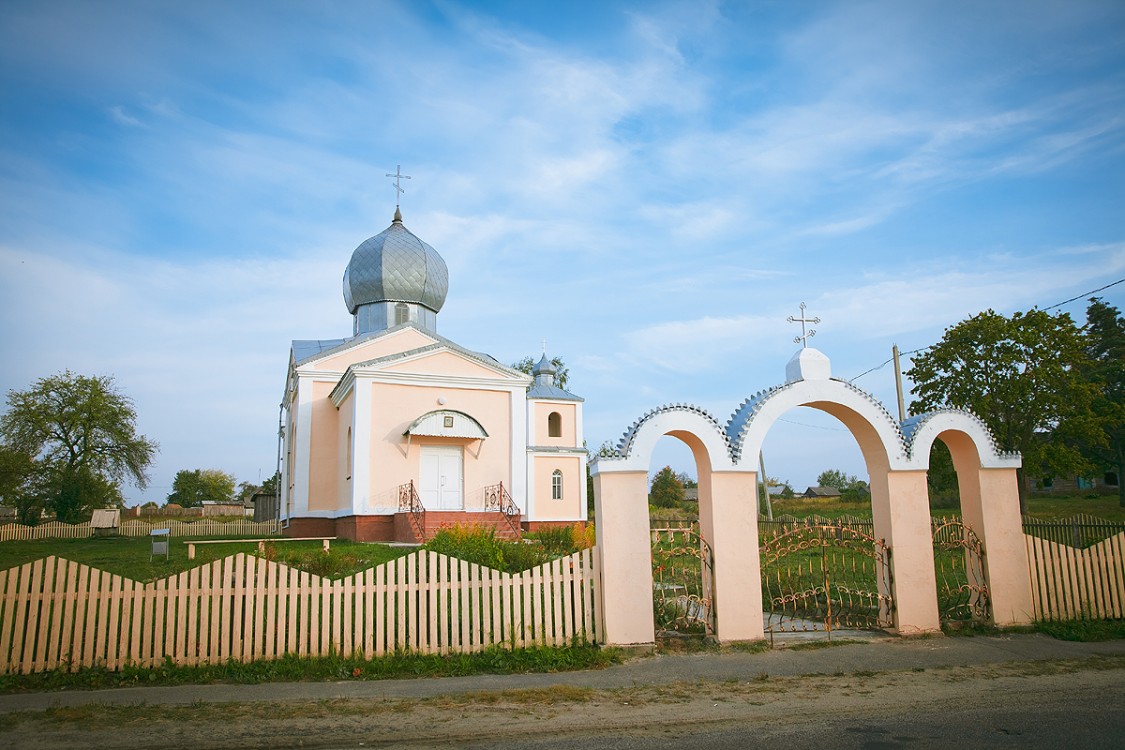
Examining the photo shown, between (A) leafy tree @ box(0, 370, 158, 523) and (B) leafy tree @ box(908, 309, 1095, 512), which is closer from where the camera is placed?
(B) leafy tree @ box(908, 309, 1095, 512)

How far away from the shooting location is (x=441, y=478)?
982 inches

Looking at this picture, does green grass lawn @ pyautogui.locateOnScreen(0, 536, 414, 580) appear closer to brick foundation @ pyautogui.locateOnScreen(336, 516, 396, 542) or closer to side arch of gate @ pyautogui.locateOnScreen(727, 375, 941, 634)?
brick foundation @ pyautogui.locateOnScreen(336, 516, 396, 542)

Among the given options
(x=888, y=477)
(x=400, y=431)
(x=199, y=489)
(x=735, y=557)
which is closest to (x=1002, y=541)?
(x=888, y=477)

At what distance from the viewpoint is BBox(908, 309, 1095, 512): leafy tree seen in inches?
950

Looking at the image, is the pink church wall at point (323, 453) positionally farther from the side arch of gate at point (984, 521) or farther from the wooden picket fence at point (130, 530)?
the side arch of gate at point (984, 521)

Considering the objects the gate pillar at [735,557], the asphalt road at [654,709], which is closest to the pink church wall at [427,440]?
the gate pillar at [735,557]

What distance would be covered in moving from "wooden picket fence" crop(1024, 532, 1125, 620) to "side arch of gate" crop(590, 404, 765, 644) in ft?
13.1

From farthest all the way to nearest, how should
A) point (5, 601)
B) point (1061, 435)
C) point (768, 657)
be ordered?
point (1061, 435) → point (768, 657) → point (5, 601)

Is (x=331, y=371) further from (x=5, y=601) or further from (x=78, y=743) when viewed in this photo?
(x=78, y=743)

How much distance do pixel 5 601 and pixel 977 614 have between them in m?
11.6

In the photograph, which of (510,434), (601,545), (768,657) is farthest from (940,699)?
(510,434)

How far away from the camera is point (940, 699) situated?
708 cm

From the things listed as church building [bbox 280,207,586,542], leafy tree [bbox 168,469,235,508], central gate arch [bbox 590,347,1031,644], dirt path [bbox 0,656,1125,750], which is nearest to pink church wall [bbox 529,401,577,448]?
church building [bbox 280,207,586,542]

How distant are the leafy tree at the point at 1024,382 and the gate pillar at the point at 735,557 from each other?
1856 cm
